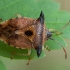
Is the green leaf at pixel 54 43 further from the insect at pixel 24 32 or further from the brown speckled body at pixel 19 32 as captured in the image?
the brown speckled body at pixel 19 32

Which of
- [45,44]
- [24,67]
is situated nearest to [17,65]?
[24,67]

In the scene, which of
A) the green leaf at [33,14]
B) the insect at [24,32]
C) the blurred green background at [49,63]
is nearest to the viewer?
the insect at [24,32]

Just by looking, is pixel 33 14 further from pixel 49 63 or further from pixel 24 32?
pixel 49 63

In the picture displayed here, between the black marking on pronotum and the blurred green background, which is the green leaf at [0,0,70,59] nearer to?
the black marking on pronotum

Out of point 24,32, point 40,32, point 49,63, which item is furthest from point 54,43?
point 49,63

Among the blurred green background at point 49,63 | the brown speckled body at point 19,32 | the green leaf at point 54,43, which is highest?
the brown speckled body at point 19,32

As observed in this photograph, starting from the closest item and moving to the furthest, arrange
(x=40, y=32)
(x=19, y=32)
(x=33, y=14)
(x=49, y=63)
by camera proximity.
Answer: (x=19, y=32) < (x=40, y=32) < (x=33, y=14) < (x=49, y=63)

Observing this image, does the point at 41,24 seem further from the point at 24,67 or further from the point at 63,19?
the point at 24,67

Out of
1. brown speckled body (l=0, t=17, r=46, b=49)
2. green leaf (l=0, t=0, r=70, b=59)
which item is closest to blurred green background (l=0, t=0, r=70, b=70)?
green leaf (l=0, t=0, r=70, b=59)

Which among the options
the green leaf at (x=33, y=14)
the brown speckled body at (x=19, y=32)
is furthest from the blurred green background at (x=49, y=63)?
the brown speckled body at (x=19, y=32)
